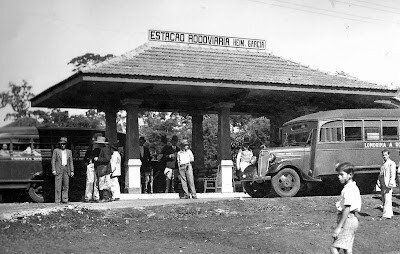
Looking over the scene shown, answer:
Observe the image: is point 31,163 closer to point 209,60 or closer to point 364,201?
point 209,60

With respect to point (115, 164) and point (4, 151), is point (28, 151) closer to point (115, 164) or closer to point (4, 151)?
point (4, 151)

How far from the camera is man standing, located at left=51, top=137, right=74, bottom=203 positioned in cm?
1514

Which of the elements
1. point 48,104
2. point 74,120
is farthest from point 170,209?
point 74,120

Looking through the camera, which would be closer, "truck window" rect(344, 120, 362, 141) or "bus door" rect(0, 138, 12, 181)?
"truck window" rect(344, 120, 362, 141)

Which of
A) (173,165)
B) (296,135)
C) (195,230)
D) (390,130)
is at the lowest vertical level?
(195,230)

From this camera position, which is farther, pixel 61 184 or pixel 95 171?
pixel 95 171

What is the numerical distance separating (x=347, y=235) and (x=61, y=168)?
9263 millimetres

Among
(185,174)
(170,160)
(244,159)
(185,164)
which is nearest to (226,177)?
(244,159)

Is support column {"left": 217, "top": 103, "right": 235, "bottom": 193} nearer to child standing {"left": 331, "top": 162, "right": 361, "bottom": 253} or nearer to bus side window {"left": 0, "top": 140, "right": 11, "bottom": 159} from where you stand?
bus side window {"left": 0, "top": 140, "right": 11, "bottom": 159}

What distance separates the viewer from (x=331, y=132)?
653 inches

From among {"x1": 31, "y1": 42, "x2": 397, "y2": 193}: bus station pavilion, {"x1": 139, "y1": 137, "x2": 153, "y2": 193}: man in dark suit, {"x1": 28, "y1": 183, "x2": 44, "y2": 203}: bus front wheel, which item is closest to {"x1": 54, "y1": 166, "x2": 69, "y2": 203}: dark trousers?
{"x1": 28, "y1": 183, "x2": 44, "y2": 203}: bus front wheel

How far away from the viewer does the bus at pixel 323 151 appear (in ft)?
52.8

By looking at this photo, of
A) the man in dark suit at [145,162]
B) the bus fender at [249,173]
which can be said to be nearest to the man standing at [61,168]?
the man in dark suit at [145,162]

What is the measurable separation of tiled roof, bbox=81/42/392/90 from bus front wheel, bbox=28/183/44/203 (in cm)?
376
